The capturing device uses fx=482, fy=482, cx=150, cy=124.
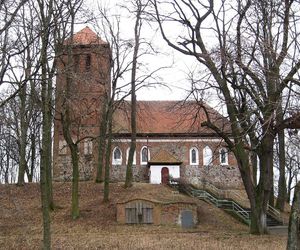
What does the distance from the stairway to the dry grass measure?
83 centimetres

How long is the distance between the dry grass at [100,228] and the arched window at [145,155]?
428 inches

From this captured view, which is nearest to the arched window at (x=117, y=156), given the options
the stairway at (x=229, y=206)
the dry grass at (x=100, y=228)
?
the stairway at (x=229, y=206)

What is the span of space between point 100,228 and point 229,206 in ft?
32.5

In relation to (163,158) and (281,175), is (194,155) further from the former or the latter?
(281,175)

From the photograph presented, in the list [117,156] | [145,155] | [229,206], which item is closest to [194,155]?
[145,155]

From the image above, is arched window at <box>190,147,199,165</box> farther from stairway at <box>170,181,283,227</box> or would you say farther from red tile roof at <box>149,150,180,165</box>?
stairway at <box>170,181,283,227</box>

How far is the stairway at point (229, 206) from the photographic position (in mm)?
27911

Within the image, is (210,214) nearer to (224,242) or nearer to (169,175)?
(224,242)

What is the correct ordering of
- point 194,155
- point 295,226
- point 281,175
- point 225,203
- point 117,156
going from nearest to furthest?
point 295,226
point 225,203
point 281,175
point 117,156
point 194,155

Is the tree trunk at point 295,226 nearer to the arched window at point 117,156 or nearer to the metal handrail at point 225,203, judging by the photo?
the metal handrail at point 225,203

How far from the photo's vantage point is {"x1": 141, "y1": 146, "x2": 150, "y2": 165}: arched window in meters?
46.4

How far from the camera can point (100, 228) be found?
24438 millimetres

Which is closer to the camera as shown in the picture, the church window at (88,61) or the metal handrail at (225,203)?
the metal handrail at (225,203)

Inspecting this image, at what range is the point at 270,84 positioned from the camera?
48.1ft
